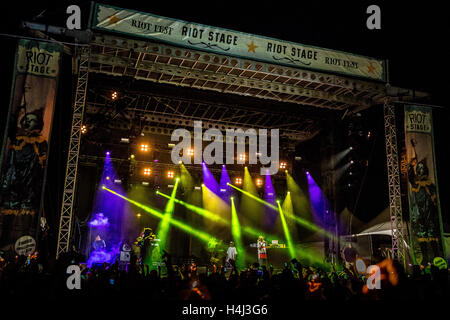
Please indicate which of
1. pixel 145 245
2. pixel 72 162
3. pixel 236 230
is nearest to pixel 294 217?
pixel 236 230

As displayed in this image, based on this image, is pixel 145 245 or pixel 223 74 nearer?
pixel 223 74

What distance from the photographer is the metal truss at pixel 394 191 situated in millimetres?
13711

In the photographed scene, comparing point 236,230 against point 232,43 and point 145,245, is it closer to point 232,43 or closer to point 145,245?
point 145,245

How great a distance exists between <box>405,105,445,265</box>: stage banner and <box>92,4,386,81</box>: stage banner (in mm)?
2287

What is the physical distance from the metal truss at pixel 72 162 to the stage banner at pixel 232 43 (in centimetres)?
148

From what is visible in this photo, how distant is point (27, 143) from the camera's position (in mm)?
10727

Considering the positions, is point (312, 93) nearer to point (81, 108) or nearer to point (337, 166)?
point (337, 166)

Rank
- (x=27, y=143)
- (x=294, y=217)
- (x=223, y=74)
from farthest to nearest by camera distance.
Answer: (x=294, y=217)
(x=223, y=74)
(x=27, y=143)

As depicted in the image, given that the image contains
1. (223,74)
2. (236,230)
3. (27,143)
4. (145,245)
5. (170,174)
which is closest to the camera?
(27,143)

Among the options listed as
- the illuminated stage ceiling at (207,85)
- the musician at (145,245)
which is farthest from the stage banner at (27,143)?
the musician at (145,245)

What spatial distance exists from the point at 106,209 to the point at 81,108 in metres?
10.8

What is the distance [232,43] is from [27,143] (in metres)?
7.62

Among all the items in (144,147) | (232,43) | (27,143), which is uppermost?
(232,43)
